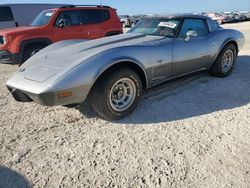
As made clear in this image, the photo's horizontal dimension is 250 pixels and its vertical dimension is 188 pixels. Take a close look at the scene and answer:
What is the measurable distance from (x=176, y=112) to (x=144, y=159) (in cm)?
143

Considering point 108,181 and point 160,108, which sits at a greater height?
point 108,181

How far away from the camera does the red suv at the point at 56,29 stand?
7895 mm

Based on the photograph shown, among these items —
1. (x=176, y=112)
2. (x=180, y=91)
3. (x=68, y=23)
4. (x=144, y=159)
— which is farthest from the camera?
(x=68, y=23)

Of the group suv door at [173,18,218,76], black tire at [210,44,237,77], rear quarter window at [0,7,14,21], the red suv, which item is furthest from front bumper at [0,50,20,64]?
black tire at [210,44,237,77]

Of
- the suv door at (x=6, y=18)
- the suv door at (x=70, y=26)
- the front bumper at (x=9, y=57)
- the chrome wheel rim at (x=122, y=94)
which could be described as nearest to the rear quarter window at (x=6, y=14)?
the suv door at (x=6, y=18)

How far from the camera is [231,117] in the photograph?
4137 millimetres

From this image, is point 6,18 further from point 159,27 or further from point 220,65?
point 220,65

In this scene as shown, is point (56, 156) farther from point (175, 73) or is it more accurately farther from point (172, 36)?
point (172, 36)

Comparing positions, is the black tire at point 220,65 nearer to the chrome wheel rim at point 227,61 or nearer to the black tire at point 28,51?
the chrome wheel rim at point 227,61

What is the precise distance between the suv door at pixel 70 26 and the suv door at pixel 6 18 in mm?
4350

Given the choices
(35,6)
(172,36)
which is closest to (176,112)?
(172,36)

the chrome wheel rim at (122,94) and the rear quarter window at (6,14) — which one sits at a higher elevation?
the chrome wheel rim at (122,94)

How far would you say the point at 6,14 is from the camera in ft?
40.1

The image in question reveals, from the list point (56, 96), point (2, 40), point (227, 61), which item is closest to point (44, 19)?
point (2, 40)
